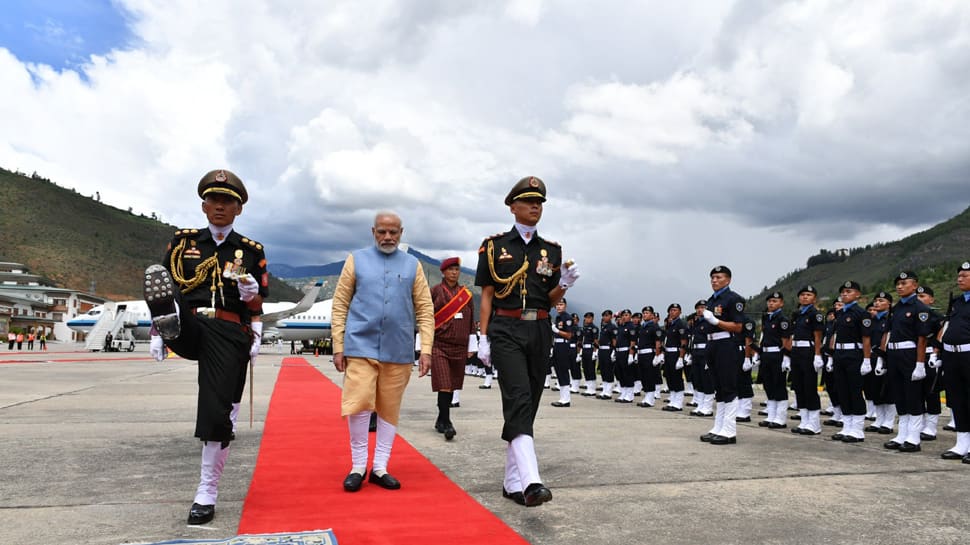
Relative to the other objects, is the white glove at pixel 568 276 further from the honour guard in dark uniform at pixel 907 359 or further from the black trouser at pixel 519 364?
the honour guard in dark uniform at pixel 907 359

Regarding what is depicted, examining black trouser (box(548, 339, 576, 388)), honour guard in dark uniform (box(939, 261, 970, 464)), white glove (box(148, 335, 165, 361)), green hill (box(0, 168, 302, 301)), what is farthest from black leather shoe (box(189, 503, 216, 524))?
green hill (box(0, 168, 302, 301))

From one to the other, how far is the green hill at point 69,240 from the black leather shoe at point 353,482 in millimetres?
94819

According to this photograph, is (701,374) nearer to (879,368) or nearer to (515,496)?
(879,368)

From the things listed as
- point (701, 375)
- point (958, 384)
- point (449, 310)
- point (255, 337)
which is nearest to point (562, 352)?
point (701, 375)

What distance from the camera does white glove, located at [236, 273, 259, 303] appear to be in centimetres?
391

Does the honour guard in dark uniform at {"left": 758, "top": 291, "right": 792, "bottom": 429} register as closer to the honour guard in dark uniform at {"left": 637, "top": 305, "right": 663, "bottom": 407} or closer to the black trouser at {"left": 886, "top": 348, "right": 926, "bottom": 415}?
the black trouser at {"left": 886, "top": 348, "right": 926, "bottom": 415}

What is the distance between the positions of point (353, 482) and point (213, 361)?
1.27 meters

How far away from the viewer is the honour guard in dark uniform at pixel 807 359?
8.19m

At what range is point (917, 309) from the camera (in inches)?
291

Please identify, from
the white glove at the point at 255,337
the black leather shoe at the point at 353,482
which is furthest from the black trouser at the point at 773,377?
the white glove at the point at 255,337

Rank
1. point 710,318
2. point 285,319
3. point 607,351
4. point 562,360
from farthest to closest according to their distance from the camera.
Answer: point 285,319 < point 607,351 < point 562,360 < point 710,318

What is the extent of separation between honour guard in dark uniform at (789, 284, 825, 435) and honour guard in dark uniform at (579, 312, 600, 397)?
224 inches

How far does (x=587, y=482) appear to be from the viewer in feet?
15.1

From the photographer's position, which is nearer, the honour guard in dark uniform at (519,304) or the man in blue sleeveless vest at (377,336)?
the honour guard in dark uniform at (519,304)
